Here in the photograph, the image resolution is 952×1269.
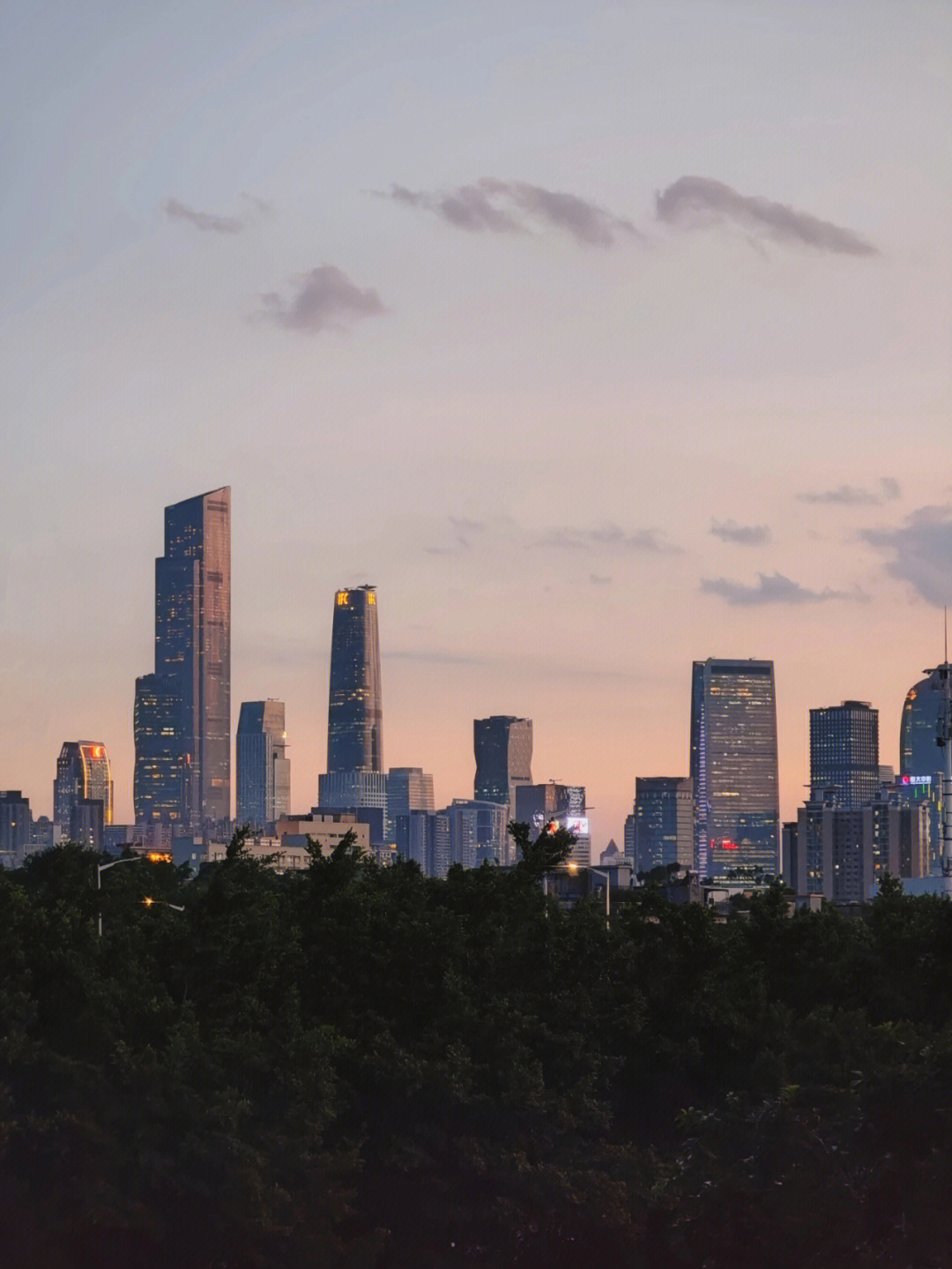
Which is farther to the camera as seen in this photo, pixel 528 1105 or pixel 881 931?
pixel 881 931

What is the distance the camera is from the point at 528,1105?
51938 millimetres

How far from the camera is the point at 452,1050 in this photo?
170 ft

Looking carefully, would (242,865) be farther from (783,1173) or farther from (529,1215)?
(783,1173)

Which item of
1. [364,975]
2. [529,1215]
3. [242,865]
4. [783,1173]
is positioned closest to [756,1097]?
[783,1173]

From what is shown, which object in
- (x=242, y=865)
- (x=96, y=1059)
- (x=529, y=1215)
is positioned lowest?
(x=529, y=1215)

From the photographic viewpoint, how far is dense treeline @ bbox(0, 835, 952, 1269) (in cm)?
4953

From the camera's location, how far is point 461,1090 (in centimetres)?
5138

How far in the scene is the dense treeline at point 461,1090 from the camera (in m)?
49.5

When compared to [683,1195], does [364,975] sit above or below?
above

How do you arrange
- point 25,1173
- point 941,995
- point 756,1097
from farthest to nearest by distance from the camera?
1. point 941,995
2. point 756,1097
3. point 25,1173

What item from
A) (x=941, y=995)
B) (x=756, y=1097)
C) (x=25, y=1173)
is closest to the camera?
(x=25, y=1173)

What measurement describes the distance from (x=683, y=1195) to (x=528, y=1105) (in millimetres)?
4565

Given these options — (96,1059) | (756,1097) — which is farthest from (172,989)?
(756,1097)

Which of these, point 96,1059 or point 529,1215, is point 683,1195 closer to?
point 529,1215
